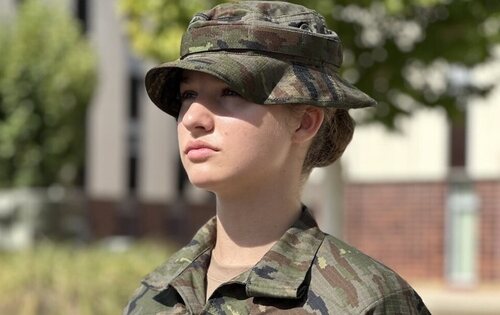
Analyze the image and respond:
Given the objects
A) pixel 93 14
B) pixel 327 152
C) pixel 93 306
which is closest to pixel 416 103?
pixel 93 306

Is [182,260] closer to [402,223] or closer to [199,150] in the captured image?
[199,150]

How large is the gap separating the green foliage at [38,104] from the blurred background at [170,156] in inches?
0.9

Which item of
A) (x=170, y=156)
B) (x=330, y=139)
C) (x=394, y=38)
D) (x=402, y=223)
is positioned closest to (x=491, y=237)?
(x=402, y=223)

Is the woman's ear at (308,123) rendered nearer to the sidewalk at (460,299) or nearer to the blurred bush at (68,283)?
the blurred bush at (68,283)

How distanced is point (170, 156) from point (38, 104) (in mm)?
14824

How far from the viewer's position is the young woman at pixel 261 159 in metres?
2.38

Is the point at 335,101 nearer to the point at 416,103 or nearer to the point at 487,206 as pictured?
the point at 416,103

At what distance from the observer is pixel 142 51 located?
11.3 meters

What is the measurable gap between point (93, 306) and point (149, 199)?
20.7 metres

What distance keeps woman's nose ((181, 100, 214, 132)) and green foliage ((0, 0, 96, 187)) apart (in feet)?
49.0

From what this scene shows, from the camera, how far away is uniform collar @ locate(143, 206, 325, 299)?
236 centimetres

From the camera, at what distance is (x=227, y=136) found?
8.05 ft

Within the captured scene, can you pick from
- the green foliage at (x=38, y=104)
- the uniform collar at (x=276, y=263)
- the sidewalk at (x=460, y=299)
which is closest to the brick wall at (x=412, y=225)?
the sidewalk at (x=460, y=299)

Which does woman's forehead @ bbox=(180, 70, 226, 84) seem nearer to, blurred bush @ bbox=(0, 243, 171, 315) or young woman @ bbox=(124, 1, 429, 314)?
young woman @ bbox=(124, 1, 429, 314)
